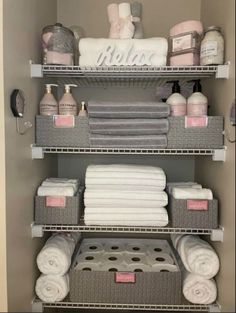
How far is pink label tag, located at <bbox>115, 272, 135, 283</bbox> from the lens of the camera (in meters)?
1.29

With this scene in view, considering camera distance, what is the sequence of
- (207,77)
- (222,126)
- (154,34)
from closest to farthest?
(222,126) → (207,77) → (154,34)

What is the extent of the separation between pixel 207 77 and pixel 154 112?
1.42 ft

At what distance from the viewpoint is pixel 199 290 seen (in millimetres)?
1291

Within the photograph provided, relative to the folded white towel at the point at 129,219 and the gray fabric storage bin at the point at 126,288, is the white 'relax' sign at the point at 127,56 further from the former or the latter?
the gray fabric storage bin at the point at 126,288

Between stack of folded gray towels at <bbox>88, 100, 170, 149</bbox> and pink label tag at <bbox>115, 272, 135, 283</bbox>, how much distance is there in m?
0.55

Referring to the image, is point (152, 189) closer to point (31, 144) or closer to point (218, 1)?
point (31, 144)

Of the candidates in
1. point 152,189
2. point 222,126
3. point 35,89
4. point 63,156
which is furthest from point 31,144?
point 222,126

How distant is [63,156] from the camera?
1743 mm

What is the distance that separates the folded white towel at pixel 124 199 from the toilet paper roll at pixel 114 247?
347 mm

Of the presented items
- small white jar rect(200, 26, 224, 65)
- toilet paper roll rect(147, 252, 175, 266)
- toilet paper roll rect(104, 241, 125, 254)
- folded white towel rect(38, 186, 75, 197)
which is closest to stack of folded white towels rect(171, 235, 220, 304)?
toilet paper roll rect(147, 252, 175, 266)

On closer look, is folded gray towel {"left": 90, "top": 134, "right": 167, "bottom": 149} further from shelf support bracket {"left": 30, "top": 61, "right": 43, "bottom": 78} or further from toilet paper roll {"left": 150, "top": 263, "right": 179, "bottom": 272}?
toilet paper roll {"left": 150, "top": 263, "right": 179, "bottom": 272}

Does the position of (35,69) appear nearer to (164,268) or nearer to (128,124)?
(128,124)

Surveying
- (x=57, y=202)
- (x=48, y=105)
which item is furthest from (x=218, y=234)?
(x=48, y=105)

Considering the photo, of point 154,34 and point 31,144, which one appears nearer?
point 31,144
